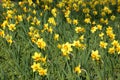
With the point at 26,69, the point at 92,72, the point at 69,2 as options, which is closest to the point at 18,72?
the point at 26,69

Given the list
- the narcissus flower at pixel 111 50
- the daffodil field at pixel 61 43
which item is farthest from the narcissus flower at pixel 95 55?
the narcissus flower at pixel 111 50

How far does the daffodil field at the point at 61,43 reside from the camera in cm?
401

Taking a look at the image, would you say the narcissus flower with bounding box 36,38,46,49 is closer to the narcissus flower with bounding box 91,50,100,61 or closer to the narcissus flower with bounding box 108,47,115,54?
the narcissus flower with bounding box 91,50,100,61

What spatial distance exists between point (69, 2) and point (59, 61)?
111 inches

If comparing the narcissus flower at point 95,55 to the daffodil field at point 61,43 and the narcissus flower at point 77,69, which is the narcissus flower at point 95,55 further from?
the narcissus flower at point 77,69

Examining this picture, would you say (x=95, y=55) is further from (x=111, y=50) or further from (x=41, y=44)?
(x=41, y=44)

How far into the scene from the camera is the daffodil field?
401 cm

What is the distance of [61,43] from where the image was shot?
4.89m

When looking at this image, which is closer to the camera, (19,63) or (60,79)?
(60,79)

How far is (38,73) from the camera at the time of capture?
13.2 feet

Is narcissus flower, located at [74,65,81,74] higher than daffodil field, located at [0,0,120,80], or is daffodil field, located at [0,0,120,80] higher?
daffodil field, located at [0,0,120,80]

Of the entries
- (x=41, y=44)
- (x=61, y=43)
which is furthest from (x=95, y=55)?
(x=61, y=43)

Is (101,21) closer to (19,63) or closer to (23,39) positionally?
(23,39)

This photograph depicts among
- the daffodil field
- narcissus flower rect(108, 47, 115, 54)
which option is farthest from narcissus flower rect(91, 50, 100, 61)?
narcissus flower rect(108, 47, 115, 54)
